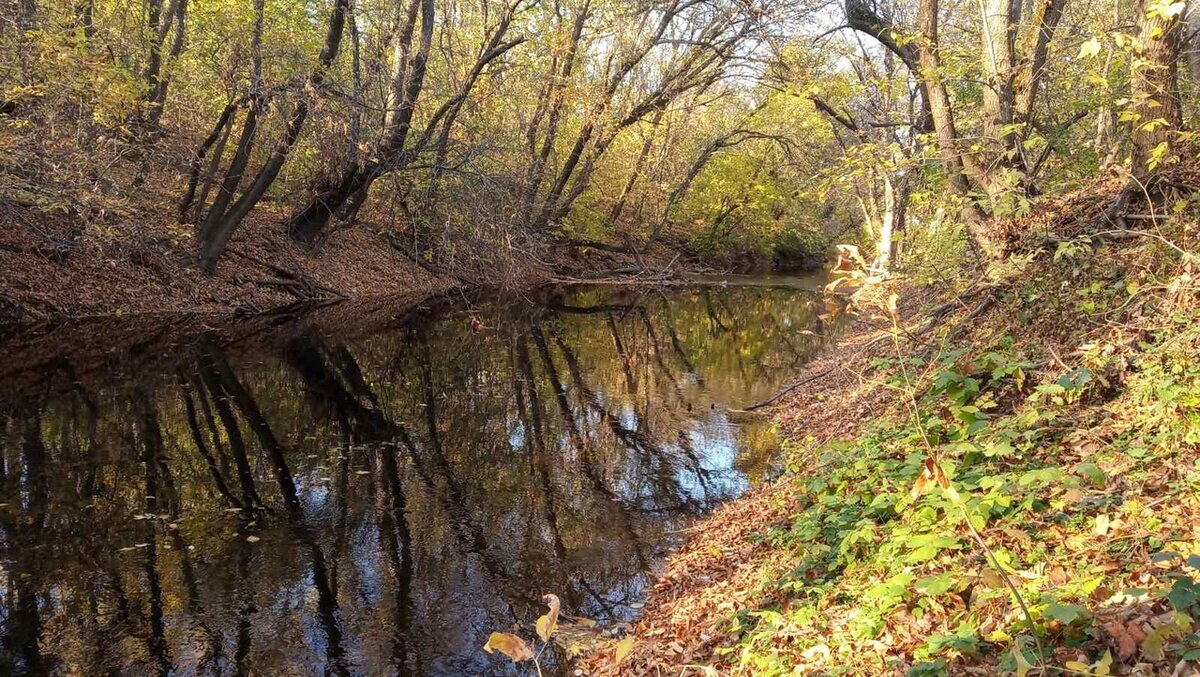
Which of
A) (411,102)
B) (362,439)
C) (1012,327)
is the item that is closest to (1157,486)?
(1012,327)

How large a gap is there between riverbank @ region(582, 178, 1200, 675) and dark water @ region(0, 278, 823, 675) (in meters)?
1.19

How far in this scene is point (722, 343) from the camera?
19.5m

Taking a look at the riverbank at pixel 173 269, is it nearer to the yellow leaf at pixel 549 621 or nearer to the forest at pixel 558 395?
the forest at pixel 558 395

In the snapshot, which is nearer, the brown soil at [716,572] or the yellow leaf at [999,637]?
the yellow leaf at [999,637]

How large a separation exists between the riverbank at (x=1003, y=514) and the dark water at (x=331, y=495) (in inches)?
47.0

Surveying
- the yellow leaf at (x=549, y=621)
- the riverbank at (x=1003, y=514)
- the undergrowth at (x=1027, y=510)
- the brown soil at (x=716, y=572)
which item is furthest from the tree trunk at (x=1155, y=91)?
the yellow leaf at (x=549, y=621)

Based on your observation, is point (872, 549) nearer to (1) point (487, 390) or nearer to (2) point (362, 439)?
(2) point (362, 439)

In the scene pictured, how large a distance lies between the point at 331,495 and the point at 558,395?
5789 mm

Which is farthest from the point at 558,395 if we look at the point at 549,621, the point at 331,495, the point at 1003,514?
the point at 549,621

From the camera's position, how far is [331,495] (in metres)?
8.01

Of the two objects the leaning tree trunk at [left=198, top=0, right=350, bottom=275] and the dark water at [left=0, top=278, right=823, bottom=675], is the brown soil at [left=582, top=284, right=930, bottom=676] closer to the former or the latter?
the dark water at [left=0, top=278, right=823, bottom=675]

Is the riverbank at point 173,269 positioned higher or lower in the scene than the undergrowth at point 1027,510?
higher

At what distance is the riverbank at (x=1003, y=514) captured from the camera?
10.5ft

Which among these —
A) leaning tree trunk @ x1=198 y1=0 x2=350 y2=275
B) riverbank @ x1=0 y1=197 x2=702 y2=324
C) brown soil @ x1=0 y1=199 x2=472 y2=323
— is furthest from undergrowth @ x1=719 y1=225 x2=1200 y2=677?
brown soil @ x1=0 y1=199 x2=472 y2=323
